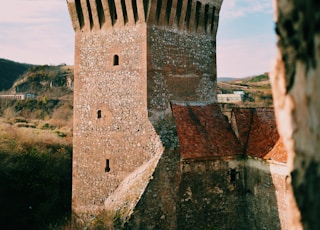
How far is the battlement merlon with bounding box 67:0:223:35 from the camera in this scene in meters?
12.4

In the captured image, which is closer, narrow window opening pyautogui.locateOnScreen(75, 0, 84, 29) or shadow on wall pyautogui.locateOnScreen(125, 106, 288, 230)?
shadow on wall pyautogui.locateOnScreen(125, 106, 288, 230)

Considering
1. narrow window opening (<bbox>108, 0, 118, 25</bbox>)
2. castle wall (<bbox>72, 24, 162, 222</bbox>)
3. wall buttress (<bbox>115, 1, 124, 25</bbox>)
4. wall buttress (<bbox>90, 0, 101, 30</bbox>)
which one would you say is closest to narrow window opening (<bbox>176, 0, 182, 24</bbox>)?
castle wall (<bbox>72, 24, 162, 222</bbox>)

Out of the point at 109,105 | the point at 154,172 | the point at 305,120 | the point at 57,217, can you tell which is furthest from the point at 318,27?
the point at 57,217

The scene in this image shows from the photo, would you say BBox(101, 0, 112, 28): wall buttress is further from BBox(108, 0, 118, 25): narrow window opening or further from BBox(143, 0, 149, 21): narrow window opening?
BBox(143, 0, 149, 21): narrow window opening

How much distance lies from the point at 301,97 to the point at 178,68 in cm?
1137

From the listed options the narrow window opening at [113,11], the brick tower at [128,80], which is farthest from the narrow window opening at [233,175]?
the narrow window opening at [113,11]

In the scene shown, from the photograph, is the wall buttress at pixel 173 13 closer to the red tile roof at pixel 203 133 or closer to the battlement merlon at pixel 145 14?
the battlement merlon at pixel 145 14

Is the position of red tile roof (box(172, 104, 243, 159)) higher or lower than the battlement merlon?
lower

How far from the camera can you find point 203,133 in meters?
13.1

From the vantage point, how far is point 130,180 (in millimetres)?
12094

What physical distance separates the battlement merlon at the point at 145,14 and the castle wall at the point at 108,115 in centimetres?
36

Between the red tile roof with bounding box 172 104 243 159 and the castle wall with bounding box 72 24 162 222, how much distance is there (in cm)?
111

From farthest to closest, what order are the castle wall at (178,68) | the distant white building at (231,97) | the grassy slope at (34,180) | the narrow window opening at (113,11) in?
the distant white building at (231,97)
the grassy slope at (34,180)
the narrow window opening at (113,11)
the castle wall at (178,68)

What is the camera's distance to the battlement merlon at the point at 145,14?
40.5ft
